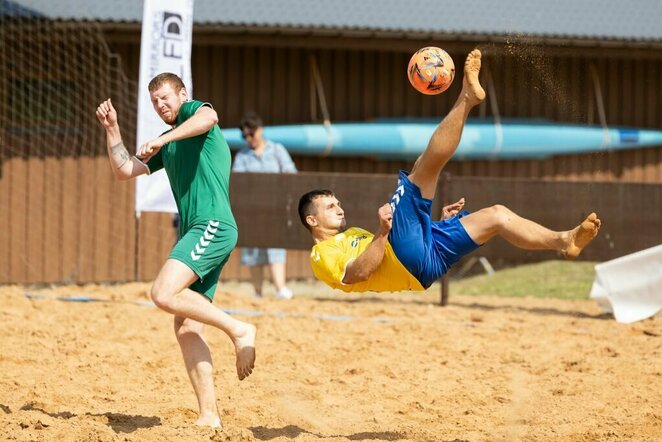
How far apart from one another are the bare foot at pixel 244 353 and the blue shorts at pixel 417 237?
98cm

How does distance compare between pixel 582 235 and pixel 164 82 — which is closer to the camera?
pixel 582 235

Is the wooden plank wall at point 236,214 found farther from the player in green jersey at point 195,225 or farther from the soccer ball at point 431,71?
the player in green jersey at point 195,225

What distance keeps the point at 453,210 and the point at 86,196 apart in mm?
8282

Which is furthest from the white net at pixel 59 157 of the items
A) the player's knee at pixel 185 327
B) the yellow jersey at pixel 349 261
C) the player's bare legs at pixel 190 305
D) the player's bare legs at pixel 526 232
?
the player's bare legs at pixel 526 232

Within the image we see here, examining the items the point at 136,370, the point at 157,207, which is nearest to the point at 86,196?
the point at 157,207

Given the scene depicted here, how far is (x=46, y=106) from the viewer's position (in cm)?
1420

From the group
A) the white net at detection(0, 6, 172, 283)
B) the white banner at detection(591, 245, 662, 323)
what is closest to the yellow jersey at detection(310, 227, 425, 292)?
the white banner at detection(591, 245, 662, 323)

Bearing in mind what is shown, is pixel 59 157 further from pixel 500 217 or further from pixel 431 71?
pixel 500 217

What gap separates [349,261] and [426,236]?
47 centimetres

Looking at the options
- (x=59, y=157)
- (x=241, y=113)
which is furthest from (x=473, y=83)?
(x=241, y=113)

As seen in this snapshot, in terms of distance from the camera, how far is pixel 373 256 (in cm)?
603

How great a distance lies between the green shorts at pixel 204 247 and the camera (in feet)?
19.9

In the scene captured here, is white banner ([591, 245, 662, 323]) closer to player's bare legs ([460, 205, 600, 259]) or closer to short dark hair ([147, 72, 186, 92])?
player's bare legs ([460, 205, 600, 259])

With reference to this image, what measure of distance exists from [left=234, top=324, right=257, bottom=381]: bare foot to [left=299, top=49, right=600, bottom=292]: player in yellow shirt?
2.01ft
